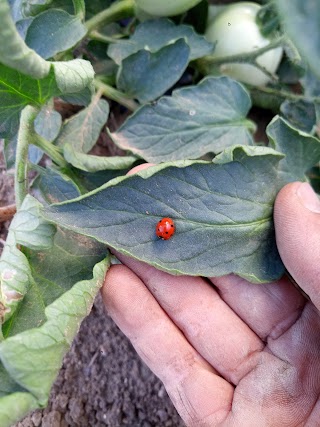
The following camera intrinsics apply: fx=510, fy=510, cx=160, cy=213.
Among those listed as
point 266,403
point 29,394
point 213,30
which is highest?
point 213,30

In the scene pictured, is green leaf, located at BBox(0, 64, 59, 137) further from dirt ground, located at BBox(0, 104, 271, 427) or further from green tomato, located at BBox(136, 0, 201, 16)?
dirt ground, located at BBox(0, 104, 271, 427)

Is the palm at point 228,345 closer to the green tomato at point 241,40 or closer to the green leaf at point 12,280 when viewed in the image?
the green leaf at point 12,280

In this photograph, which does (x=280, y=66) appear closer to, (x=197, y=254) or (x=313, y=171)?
(x=313, y=171)

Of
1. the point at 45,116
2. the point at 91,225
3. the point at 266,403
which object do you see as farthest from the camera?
the point at 45,116

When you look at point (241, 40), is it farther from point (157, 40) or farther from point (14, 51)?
point (14, 51)

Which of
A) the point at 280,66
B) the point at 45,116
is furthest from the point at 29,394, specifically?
the point at 280,66

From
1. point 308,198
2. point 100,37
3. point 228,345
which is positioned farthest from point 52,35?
point 228,345

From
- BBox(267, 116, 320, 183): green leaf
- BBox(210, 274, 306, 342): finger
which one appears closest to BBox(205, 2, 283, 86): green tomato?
BBox(267, 116, 320, 183): green leaf
